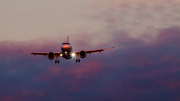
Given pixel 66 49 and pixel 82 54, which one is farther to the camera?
pixel 82 54

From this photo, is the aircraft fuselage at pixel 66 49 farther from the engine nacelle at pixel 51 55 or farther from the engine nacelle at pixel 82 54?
the engine nacelle at pixel 82 54

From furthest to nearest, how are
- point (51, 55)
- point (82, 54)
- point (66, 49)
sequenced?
point (82, 54), point (51, 55), point (66, 49)

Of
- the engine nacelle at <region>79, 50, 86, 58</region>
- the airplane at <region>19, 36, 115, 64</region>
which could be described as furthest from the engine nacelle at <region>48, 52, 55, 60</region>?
the engine nacelle at <region>79, 50, 86, 58</region>

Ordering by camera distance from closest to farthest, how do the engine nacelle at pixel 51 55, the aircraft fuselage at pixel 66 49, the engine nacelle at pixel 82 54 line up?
the aircraft fuselage at pixel 66 49, the engine nacelle at pixel 51 55, the engine nacelle at pixel 82 54

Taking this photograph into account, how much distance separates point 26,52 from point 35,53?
288 centimetres

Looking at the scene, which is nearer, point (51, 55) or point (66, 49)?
point (66, 49)

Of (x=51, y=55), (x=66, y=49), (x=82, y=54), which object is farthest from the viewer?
(x=82, y=54)

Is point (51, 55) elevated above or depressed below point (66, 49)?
below

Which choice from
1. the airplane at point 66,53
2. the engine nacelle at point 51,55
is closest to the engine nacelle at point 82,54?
the airplane at point 66,53

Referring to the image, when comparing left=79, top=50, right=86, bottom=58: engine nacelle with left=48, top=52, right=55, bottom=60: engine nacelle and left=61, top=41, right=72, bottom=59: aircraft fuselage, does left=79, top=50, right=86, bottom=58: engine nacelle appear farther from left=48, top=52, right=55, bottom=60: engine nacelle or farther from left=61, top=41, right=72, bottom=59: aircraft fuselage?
left=48, top=52, right=55, bottom=60: engine nacelle

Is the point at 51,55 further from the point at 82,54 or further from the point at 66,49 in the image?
the point at 82,54

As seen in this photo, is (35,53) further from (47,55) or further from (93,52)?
(93,52)

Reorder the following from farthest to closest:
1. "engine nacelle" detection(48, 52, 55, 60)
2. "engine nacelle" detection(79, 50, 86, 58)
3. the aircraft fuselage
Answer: "engine nacelle" detection(79, 50, 86, 58) → "engine nacelle" detection(48, 52, 55, 60) → the aircraft fuselage

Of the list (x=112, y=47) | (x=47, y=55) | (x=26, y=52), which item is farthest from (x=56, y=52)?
(x=112, y=47)
